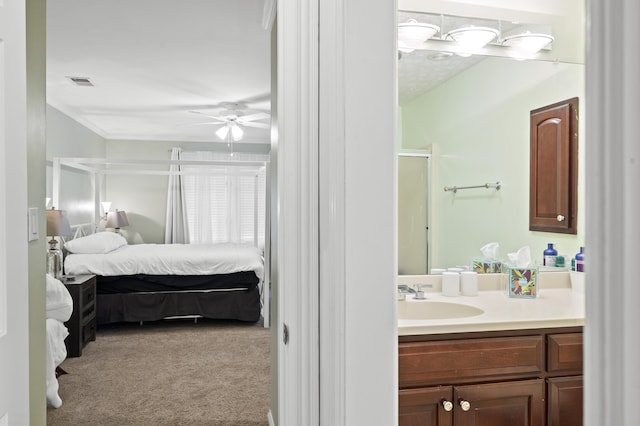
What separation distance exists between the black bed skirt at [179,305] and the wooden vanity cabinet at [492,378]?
3.52 m

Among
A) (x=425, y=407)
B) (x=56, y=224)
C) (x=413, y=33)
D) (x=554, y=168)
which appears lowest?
(x=425, y=407)

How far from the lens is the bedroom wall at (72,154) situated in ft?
17.3

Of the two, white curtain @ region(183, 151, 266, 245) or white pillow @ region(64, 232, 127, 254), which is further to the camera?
white curtain @ region(183, 151, 266, 245)

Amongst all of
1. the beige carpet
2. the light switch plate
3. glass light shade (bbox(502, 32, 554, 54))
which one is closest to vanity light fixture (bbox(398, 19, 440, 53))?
glass light shade (bbox(502, 32, 554, 54))

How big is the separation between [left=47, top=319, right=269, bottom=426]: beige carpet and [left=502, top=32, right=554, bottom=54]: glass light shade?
8.18 feet

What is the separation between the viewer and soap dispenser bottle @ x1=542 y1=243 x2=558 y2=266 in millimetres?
2406

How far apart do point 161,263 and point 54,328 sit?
1.76 meters

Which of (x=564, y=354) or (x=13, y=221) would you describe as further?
(x=564, y=354)

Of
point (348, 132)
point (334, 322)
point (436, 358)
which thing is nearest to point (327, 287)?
point (334, 322)

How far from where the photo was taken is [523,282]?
2.16 metres

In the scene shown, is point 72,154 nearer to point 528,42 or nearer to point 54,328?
point 54,328

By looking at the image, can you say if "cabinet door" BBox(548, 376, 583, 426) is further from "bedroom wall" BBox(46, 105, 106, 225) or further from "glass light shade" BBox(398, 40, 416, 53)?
"bedroom wall" BBox(46, 105, 106, 225)

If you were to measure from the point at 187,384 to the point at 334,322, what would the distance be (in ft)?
8.69

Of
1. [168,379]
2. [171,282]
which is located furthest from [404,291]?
[171,282]
